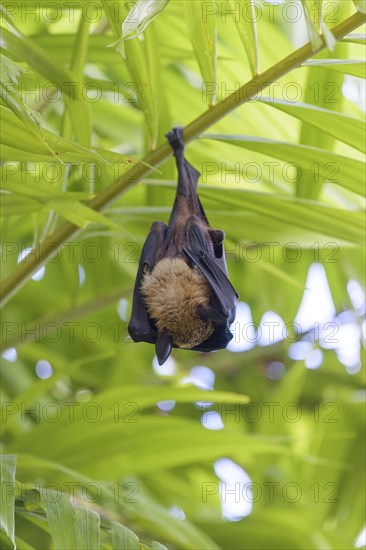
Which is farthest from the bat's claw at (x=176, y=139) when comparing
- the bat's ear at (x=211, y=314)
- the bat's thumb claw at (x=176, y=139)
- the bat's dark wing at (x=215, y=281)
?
the bat's ear at (x=211, y=314)

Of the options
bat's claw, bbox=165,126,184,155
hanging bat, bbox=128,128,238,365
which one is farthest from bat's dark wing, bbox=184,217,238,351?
bat's claw, bbox=165,126,184,155

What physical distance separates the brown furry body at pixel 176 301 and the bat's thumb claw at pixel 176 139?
0.21m

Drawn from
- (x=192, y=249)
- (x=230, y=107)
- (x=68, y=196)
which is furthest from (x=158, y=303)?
(x=230, y=107)

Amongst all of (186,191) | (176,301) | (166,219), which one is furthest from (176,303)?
(166,219)

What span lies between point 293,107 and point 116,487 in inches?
37.8

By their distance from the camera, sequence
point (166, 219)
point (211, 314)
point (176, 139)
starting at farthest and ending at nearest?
point (166, 219) → point (211, 314) → point (176, 139)

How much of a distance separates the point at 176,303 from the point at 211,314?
2.5 inches

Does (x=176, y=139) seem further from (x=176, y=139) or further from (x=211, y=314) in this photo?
(x=211, y=314)

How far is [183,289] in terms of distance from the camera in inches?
53.3

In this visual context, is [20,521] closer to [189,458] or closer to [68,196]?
[189,458]

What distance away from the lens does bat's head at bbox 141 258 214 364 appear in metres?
1.33

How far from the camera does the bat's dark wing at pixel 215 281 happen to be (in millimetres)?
1287

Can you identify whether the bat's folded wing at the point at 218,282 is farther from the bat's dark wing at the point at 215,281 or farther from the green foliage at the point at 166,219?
the green foliage at the point at 166,219

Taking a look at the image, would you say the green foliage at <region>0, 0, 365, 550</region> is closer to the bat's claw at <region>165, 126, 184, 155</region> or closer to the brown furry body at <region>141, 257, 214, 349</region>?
the bat's claw at <region>165, 126, 184, 155</region>
